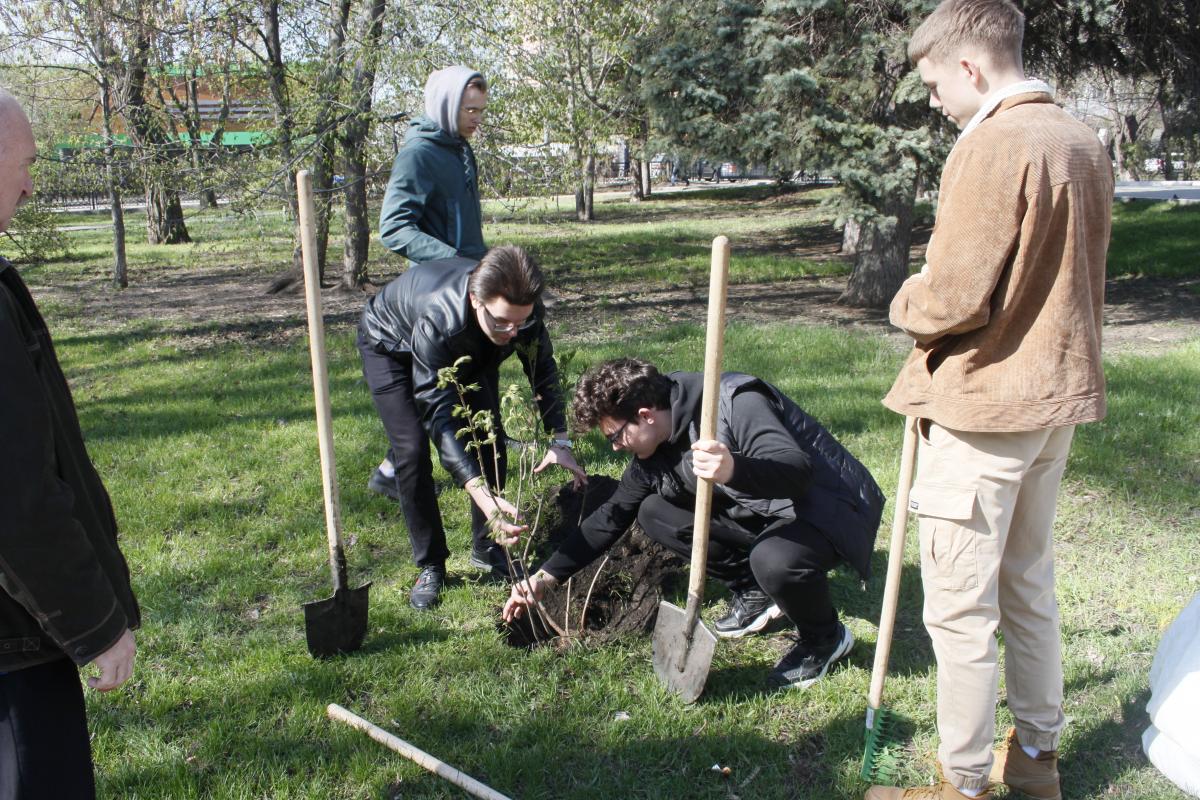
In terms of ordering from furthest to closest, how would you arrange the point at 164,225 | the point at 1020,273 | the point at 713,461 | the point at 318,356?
the point at 164,225 < the point at 318,356 < the point at 713,461 < the point at 1020,273

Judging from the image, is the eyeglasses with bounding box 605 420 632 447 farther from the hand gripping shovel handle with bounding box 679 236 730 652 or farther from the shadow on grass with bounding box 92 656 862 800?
the shadow on grass with bounding box 92 656 862 800

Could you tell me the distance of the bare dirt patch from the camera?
870 cm

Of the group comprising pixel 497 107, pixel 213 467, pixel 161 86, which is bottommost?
pixel 213 467

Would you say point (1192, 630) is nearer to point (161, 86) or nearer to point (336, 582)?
point (336, 582)

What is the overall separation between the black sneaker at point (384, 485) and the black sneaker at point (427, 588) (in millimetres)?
947

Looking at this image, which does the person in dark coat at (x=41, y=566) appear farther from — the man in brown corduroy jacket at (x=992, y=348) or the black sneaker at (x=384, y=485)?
→ the black sneaker at (x=384, y=485)

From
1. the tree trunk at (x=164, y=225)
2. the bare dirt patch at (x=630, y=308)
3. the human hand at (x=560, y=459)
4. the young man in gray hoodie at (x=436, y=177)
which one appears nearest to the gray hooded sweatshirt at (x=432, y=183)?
the young man in gray hoodie at (x=436, y=177)

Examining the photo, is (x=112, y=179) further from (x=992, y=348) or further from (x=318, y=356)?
(x=992, y=348)

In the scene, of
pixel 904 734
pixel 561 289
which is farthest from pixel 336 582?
pixel 561 289

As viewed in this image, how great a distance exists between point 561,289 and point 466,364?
7.89m

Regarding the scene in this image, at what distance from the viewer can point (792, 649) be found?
318 cm

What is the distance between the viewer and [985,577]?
7.02 ft

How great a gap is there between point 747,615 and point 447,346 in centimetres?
157

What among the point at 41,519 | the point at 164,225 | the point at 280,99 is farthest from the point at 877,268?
the point at 164,225
